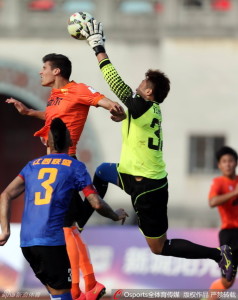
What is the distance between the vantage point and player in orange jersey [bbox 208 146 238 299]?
1386cm

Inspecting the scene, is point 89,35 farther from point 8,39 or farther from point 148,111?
point 8,39

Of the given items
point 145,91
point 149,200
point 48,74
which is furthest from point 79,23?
point 149,200

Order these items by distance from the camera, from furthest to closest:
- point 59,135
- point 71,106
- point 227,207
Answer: point 227,207, point 71,106, point 59,135

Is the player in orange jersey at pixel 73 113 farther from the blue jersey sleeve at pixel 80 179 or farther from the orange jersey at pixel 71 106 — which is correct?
the blue jersey sleeve at pixel 80 179

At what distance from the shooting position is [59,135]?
399 inches

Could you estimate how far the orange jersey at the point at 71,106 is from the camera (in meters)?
11.4

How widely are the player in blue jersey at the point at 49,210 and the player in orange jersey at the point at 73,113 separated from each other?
111 cm

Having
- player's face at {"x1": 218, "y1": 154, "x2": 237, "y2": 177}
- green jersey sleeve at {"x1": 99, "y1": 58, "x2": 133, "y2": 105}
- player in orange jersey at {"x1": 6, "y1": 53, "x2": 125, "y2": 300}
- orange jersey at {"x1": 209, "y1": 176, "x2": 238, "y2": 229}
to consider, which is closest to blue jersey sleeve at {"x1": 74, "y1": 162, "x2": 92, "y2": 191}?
player in orange jersey at {"x1": 6, "y1": 53, "x2": 125, "y2": 300}

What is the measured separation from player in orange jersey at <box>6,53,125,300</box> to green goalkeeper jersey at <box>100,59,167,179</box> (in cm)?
35

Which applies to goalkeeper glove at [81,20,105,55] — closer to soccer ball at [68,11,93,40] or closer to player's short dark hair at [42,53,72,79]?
soccer ball at [68,11,93,40]

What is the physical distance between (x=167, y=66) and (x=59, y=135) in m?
16.4

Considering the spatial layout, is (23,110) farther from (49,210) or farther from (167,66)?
(167,66)

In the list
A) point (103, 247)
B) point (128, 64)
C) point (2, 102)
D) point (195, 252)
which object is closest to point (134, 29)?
point (128, 64)

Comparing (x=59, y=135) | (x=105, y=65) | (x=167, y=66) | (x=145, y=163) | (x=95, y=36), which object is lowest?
(x=145, y=163)
